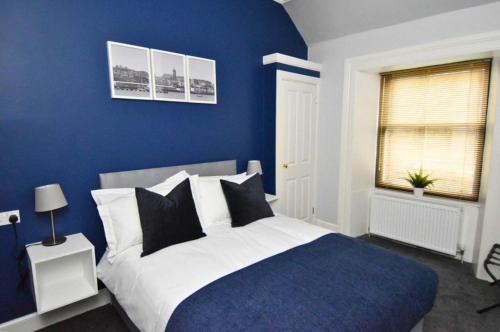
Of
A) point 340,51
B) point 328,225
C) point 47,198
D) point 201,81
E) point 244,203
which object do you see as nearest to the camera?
point 47,198

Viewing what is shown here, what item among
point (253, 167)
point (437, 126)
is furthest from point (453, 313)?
point (253, 167)

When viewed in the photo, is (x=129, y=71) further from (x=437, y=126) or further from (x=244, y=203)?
(x=437, y=126)

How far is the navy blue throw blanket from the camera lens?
50.6 inches

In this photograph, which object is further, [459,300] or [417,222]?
[417,222]

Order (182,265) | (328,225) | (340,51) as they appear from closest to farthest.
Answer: (182,265)
(340,51)
(328,225)

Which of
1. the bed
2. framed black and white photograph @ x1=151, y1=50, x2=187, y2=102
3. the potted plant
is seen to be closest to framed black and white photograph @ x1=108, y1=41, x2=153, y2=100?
framed black and white photograph @ x1=151, y1=50, x2=187, y2=102

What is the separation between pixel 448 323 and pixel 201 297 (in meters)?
2.01

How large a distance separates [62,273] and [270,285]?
1.72m

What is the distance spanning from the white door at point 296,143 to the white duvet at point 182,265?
3.97 ft

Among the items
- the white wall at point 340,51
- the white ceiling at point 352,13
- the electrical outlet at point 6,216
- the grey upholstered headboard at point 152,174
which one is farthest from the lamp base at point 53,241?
the white ceiling at point 352,13

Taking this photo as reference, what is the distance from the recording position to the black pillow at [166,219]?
1.99 metres

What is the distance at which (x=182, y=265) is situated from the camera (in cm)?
176

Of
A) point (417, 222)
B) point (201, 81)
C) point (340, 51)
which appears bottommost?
point (417, 222)

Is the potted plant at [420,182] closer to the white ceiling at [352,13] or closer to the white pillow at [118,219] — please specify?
the white ceiling at [352,13]
